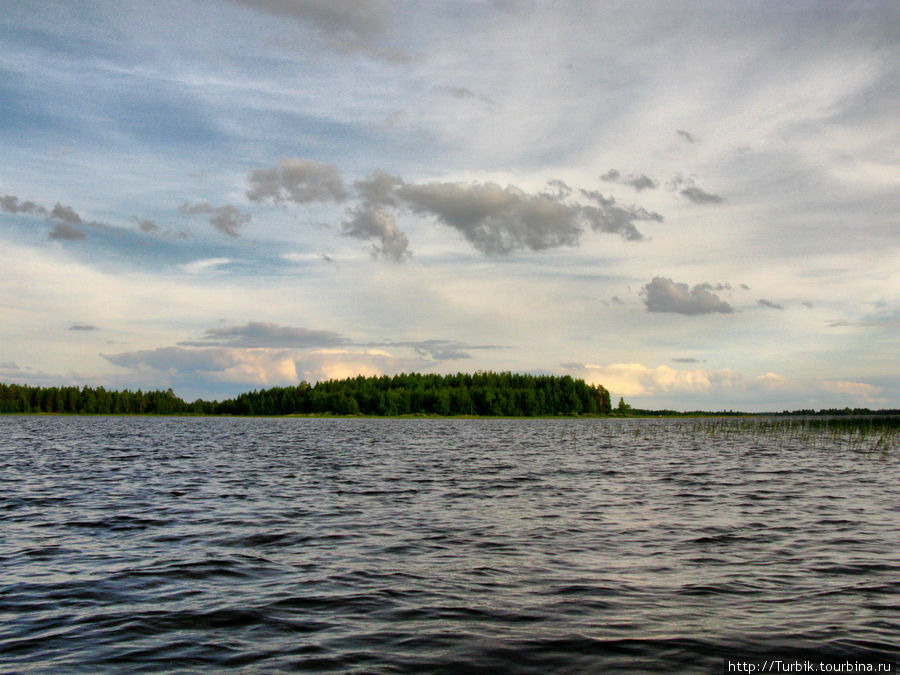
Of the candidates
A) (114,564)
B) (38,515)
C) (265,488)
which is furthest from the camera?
(265,488)

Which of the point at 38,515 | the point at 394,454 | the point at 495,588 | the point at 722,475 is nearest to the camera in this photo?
the point at 495,588

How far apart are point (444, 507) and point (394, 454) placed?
114 ft

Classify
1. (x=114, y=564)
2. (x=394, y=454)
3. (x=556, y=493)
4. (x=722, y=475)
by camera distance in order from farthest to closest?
(x=394, y=454) → (x=722, y=475) → (x=556, y=493) → (x=114, y=564)

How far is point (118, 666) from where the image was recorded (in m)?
9.70

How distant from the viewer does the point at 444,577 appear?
48.4 ft

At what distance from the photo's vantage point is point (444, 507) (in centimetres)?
2545

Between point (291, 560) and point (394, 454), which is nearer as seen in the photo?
point (291, 560)

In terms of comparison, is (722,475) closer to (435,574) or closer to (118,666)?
(435,574)

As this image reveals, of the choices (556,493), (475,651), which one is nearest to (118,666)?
(475,651)

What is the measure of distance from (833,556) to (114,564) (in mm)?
17589

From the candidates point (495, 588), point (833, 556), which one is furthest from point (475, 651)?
point (833, 556)

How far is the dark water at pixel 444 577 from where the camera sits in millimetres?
10266

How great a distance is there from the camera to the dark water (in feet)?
33.7

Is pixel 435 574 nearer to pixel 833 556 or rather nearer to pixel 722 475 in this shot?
pixel 833 556
